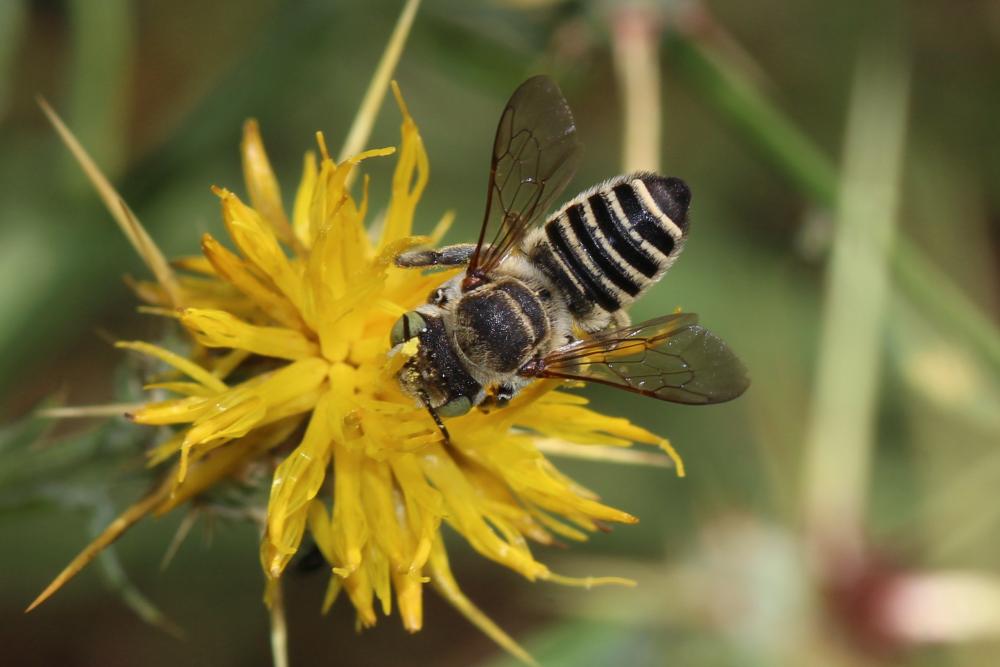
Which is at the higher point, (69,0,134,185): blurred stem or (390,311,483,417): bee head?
(69,0,134,185): blurred stem

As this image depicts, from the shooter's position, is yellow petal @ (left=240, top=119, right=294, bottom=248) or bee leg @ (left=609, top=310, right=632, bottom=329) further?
bee leg @ (left=609, top=310, right=632, bottom=329)

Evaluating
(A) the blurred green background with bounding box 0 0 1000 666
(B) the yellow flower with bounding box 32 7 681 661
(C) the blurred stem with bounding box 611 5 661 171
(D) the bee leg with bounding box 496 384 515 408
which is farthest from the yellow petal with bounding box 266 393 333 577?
(C) the blurred stem with bounding box 611 5 661 171

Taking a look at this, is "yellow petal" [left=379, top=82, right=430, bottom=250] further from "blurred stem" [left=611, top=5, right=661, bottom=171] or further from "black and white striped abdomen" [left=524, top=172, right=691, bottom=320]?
"blurred stem" [left=611, top=5, right=661, bottom=171]

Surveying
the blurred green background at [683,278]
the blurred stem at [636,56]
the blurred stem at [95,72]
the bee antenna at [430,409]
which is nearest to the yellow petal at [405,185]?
the bee antenna at [430,409]

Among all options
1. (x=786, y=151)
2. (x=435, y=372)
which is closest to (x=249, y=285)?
(x=435, y=372)

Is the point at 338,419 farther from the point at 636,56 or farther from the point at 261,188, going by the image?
the point at 636,56

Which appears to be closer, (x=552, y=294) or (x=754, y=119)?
(x=552, y=294)

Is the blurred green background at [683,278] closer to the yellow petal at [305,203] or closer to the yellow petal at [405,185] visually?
the yellow petal at [305,203]
